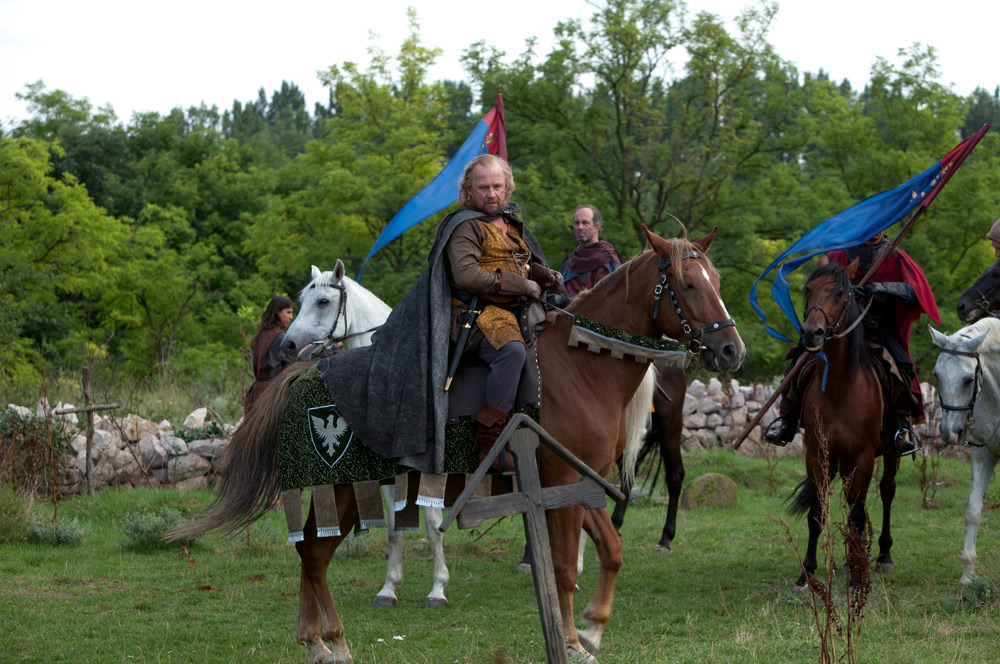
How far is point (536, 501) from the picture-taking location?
11.8 feet

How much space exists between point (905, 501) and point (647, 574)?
16.8 ft

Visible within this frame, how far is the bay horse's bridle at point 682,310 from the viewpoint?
15.5ft

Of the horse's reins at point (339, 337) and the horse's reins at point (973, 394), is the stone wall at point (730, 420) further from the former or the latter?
the horse's reins at point (339, 337)

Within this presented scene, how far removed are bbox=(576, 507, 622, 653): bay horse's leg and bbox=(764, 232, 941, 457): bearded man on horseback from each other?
9.18 feet

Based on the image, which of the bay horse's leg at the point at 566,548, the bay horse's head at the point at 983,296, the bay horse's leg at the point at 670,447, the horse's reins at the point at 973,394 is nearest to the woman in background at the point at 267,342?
the bay horse's leg at the point at 670,447

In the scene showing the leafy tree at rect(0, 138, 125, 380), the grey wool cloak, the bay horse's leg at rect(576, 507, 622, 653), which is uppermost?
the leafy tree at rect(0, 138, 125, 380)

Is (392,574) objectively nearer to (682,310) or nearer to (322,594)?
(322,594)

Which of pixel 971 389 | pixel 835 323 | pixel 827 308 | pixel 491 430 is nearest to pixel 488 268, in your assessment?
pixel 491 430

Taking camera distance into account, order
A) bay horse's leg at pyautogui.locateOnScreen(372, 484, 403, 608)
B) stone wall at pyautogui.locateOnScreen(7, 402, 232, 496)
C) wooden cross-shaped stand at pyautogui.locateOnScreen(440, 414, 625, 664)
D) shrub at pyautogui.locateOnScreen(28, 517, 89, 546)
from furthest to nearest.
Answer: stone wall at pyautogui.locateOnScreen(7, 402, 232, 496) → shrub at pyautogui.locateOnScreen(28, 517, 89, 546) → bay horse's leg at pyautogui.locateOnScreen(372, 484, 403, 608) → wooden cross-shaped stand at pyautogui.locateOnScreen(440, 414, 625, 664)

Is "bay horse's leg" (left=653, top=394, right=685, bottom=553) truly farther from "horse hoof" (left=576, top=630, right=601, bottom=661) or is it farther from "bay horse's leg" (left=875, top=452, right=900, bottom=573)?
"horse hoof" (left=576, top=630, right=601, bottom=661)

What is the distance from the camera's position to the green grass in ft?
17.5

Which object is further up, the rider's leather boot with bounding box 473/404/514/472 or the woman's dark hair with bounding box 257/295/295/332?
the woman's dark hair with bounding box 257/295/295/332

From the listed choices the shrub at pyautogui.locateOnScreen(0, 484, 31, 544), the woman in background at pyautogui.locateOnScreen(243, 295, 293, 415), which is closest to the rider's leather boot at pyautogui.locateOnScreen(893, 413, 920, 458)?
the woman in background at pyautogui.locateOnScreen(243, 295, 293, 415)

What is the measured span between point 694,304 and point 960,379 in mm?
2710
